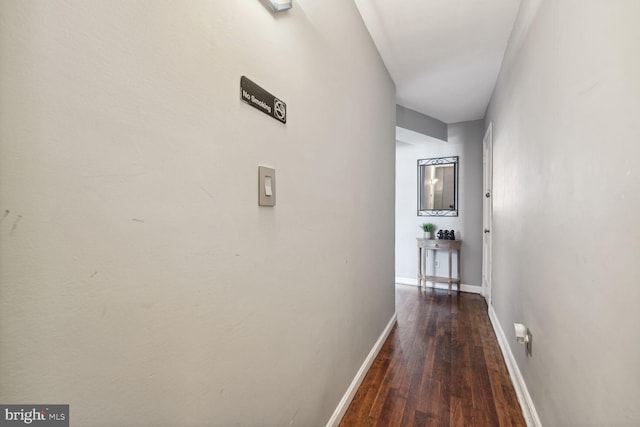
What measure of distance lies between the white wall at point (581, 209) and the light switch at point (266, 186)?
100 cm

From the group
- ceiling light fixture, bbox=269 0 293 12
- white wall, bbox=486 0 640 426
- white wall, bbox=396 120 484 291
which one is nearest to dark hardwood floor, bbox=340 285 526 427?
white wall, bbox=486 0 640 426

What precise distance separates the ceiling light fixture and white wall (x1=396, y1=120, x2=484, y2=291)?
3.43 m

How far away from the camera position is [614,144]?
865mm

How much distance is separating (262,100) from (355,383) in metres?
1.79

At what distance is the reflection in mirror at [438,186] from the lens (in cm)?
445

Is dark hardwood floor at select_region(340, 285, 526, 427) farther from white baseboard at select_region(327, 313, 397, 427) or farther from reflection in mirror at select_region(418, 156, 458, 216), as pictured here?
reflection in mirror at select_region(418, 156, 458, 216)

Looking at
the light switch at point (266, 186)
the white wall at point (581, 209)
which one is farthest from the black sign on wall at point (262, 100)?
the white wall at point (581, 209)

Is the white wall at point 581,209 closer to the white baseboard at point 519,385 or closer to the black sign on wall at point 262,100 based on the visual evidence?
the white baseboard at point 519,385

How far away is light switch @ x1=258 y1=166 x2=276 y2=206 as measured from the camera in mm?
999

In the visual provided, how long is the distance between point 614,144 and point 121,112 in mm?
1256

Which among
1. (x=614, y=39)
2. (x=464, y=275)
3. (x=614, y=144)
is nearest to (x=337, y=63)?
(x=614, y=39)

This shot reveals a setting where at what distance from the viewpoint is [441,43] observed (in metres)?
2.40

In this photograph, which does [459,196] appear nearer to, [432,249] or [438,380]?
[432,249]

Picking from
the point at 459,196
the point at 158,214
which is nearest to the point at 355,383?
the point at 158,214
